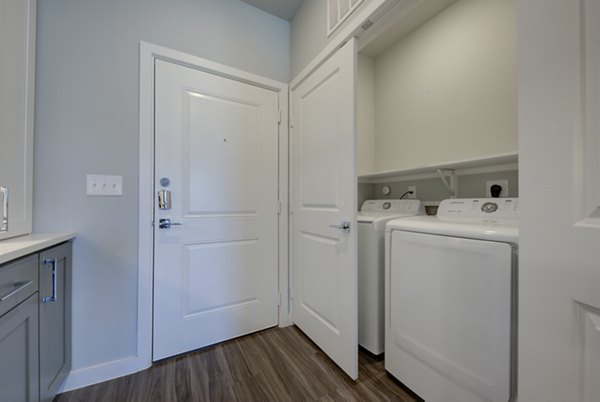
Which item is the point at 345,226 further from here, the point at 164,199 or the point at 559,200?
the point at 164,199

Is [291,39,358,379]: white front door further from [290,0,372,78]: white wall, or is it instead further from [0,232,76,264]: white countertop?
[0,232,76,264]: white countertop

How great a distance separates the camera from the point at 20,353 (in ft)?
2.65

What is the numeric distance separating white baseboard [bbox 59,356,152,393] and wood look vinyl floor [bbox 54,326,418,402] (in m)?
0.03

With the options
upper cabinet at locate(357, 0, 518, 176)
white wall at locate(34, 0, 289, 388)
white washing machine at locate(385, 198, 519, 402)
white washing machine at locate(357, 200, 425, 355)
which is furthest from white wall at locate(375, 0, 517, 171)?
white wall at locate(34, 0, 289, 388)

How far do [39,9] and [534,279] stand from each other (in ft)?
8.23

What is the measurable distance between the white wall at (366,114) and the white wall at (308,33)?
2.61 feet

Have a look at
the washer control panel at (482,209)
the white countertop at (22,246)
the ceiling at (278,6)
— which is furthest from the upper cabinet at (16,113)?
the washer control panel at (482,209)

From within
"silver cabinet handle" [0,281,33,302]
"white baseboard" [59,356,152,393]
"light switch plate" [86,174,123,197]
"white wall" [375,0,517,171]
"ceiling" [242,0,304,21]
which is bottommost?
"white baseboard" [59,356,152,393]

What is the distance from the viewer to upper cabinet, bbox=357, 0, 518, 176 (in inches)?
59.7

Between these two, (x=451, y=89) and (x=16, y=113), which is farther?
(x=451, y=89)

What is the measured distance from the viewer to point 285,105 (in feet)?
6.55

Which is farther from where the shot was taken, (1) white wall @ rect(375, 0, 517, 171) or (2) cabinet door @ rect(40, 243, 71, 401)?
(1) white wall @ rect(375, 0, 517, 171)

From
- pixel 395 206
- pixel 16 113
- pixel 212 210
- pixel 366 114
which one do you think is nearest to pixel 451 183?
pixel 395 206

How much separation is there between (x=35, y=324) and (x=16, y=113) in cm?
97
